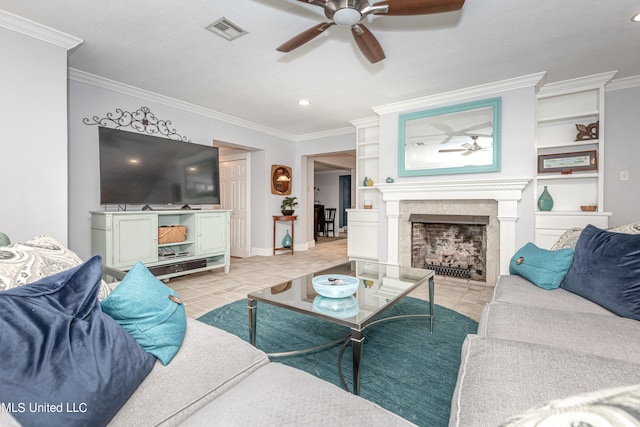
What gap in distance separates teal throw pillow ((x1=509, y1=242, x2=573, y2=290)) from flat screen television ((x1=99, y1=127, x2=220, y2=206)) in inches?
151

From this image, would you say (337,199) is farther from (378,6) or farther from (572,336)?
(572,336)

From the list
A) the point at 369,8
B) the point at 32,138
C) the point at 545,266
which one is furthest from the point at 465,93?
the point at 32,138

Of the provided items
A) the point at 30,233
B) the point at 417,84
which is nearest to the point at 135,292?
the point at 30,233

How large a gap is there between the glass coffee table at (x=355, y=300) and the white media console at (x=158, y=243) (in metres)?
2.10

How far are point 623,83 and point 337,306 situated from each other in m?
4.28

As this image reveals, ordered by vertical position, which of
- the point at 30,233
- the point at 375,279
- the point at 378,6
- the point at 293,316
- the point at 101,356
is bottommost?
the point at 293,316

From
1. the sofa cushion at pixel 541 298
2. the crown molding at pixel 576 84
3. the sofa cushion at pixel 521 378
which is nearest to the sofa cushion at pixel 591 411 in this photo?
the sofa cushion at pixel 521 378

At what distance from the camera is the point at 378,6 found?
186cm

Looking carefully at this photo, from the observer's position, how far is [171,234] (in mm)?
3711

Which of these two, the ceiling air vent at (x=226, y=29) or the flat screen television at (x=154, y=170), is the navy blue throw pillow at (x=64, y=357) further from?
the flat screen television at (x=154, y=170)

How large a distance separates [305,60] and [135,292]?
2.67 meters

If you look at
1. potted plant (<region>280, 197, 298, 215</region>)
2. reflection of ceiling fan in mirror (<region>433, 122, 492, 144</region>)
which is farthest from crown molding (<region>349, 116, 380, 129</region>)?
potted plant (<region>280, 197, 298, 215</region>)

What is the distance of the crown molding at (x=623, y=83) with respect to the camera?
3.35m

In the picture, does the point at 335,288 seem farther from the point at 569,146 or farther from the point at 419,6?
the point at 569,146
